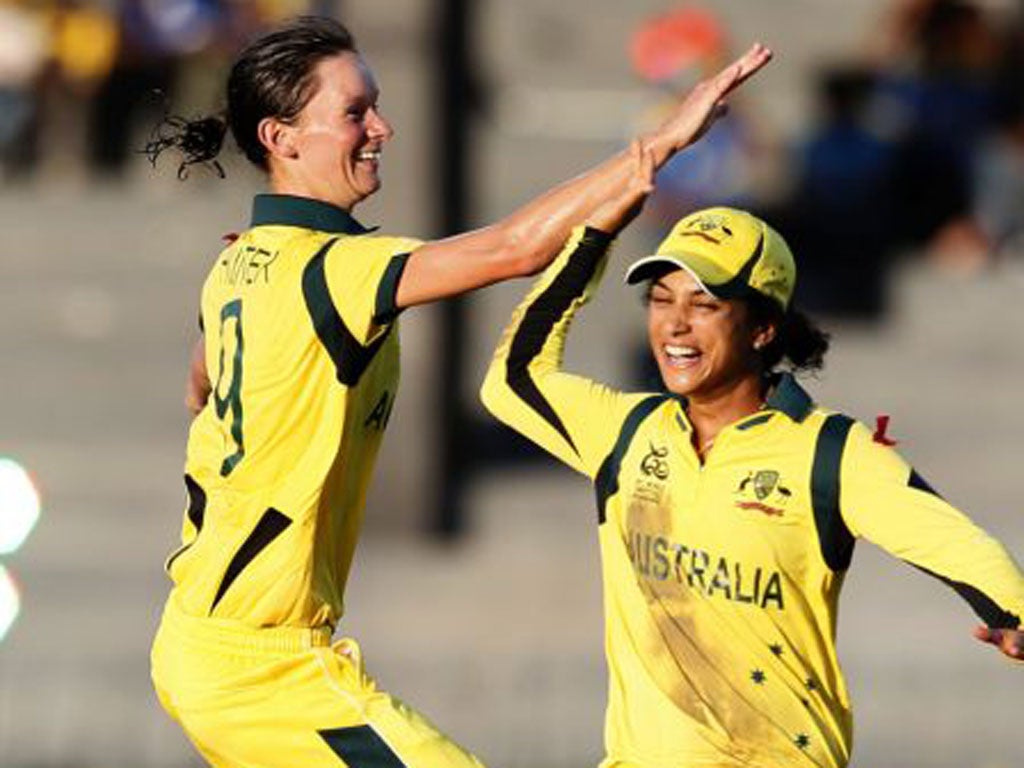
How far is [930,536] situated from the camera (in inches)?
257

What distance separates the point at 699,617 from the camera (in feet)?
22.3

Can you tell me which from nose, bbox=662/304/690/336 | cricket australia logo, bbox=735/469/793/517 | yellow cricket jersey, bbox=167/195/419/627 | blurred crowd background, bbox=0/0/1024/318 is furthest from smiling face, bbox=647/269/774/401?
blurred crowd background, bbox=0/0/1024/318

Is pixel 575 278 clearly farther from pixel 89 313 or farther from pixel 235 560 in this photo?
pixel 89 313

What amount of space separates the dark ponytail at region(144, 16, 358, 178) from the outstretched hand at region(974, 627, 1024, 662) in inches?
74.2

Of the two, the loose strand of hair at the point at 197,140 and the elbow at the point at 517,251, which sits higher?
the loose strand of hair at the point at 197,140

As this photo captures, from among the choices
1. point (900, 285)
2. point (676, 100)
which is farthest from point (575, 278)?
point (900, 285)

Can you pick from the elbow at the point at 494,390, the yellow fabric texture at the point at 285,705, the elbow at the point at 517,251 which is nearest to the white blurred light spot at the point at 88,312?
the elbow at the point at 494,390

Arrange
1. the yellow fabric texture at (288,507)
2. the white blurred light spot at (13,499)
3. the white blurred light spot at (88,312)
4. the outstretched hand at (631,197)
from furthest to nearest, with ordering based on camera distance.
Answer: the white blurred light spot at (88,312)
the white blurred light spot at (13,499)
the yellow fabric texture at (288,507)
the outstretched hand at (631,197)

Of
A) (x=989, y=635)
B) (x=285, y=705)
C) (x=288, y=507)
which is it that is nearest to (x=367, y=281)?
(x=288, y=507)

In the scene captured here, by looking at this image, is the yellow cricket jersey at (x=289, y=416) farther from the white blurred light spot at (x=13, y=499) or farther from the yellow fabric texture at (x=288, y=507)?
the white blurred light spot at (x=13, y=499)

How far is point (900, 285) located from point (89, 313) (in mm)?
4530

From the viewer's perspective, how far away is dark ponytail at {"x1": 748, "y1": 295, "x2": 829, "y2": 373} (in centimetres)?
696

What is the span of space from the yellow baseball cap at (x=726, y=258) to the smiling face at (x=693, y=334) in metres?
0.04

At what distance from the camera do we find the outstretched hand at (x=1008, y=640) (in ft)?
20.8
